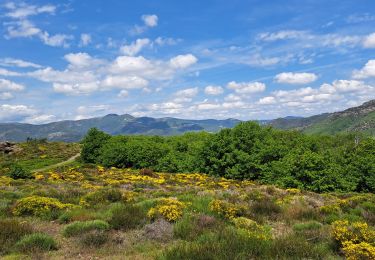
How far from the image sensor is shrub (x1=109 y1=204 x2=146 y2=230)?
11.2 metres

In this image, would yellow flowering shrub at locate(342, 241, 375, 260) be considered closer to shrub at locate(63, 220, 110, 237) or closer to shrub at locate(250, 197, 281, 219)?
shrub at locate(250, 197, 281, 219)

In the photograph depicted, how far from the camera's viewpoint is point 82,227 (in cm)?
1049

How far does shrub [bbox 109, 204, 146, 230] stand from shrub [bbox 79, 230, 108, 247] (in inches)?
55.6

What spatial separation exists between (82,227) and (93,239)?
1.22 meters

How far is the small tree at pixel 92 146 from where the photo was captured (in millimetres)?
83750

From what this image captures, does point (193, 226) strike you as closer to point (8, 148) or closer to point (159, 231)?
point (159, 231)

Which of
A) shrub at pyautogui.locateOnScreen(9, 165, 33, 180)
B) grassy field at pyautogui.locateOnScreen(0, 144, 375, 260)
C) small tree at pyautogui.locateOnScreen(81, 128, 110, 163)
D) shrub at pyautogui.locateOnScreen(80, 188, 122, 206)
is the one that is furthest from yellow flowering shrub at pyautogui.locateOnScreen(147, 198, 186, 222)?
small tree at pyautogui.locateOnScreen(81, 128, 110, 163)

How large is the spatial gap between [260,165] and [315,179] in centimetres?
1265

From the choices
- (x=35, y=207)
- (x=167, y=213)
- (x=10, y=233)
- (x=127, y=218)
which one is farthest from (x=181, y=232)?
(x=35, y=207)

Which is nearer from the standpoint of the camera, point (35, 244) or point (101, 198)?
point (35, 244)

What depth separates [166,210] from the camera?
480 inches

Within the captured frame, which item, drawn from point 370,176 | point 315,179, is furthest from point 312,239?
point 370,176

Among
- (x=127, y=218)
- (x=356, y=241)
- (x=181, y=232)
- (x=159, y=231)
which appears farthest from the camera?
(x=127, y=218)

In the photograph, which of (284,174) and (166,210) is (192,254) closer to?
(166,210)
